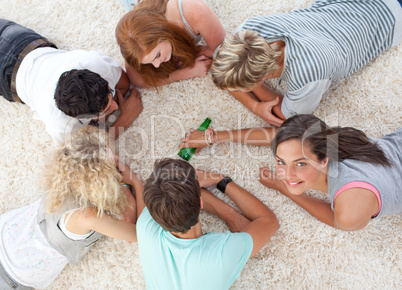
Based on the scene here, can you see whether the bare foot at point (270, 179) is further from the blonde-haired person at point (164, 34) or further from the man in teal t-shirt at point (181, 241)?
the blonde-haired person at point (164, 34)

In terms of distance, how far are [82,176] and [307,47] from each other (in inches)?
36.2

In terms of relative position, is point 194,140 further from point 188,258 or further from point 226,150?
point 188,258

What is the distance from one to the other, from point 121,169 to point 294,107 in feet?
2.66

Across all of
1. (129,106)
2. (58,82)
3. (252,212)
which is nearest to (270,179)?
(252,212)

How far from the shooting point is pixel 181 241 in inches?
41.2

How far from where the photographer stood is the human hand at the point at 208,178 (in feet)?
4.47

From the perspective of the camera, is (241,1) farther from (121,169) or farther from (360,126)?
(121,169)

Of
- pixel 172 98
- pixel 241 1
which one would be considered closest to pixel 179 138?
pixel 172 98

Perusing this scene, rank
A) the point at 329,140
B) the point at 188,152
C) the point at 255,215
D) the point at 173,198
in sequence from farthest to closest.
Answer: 1. the point at 188,152
2. the point at 255,215
3. the point at 329,140
4. the point at 173,198

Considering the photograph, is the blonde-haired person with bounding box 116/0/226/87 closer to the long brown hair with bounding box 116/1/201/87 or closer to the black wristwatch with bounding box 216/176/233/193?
the long brown hair with bounding box 116/1/201/87

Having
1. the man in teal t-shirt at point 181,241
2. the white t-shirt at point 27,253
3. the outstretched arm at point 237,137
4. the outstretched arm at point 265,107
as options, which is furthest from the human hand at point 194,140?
the white t-shirt at point 27,253

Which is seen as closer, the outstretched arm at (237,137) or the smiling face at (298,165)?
the smiling face at (298,165)

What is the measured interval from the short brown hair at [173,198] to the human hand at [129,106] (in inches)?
21.5

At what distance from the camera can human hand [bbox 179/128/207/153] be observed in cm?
140
